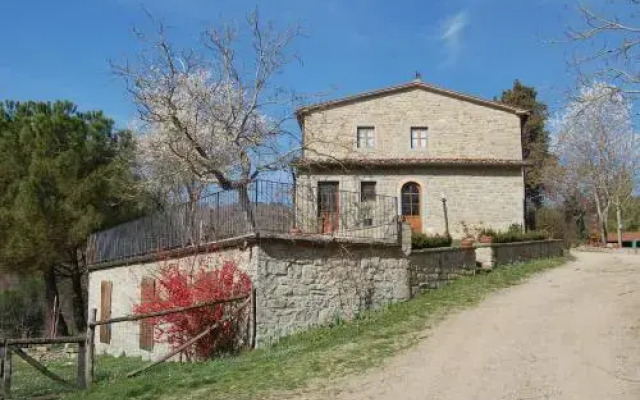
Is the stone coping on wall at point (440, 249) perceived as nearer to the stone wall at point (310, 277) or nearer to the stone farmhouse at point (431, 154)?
the stone wall at point (310, 277)

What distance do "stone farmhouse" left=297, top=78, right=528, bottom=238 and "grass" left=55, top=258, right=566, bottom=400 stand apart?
41.0ft

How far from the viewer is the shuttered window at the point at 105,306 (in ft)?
67.4

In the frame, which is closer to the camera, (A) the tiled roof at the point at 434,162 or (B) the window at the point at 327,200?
(B) the window at the point at 327,200

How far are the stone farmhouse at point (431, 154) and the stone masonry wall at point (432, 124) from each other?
0.14ft

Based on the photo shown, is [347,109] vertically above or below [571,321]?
above

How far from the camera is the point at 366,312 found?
47.2 ft

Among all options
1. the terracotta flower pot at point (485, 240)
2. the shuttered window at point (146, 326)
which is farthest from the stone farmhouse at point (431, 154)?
the shuttered window at point (146, 326)

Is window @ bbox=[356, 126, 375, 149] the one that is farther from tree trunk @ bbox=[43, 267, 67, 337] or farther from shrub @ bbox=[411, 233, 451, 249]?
tree trunk @ bbox=[43, 267, 67, 337]

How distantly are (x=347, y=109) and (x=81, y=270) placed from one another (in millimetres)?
13780

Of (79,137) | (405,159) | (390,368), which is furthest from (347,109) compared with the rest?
(390,368)

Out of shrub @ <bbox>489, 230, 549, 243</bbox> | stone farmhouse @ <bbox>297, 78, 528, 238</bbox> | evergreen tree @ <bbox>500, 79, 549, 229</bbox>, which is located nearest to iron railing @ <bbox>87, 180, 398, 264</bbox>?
shrub @ <bbox>489, 230, 549, 243</bbox>

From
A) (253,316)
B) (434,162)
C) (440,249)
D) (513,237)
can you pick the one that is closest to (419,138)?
(434,162)

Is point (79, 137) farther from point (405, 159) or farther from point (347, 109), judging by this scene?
point (405, 159)

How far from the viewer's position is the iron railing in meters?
13.3
